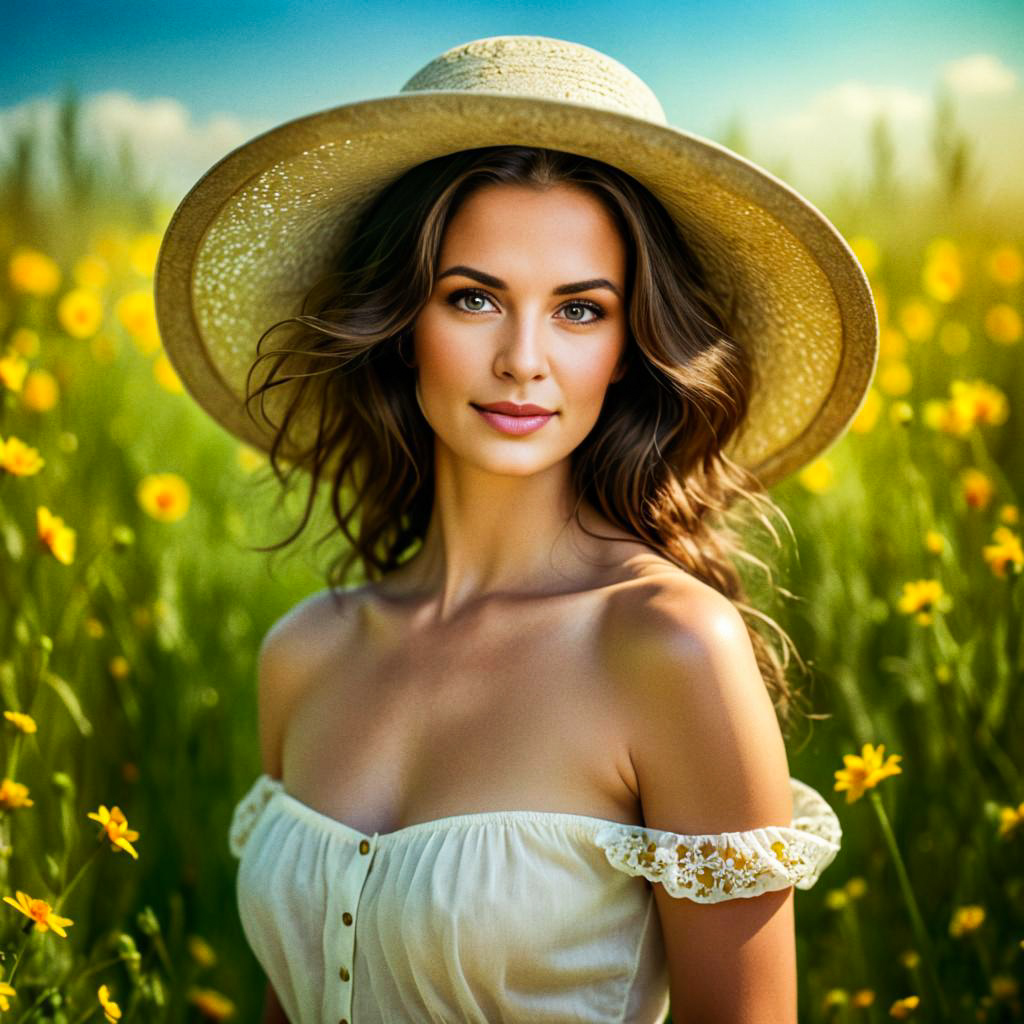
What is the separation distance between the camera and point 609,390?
5.55 ft

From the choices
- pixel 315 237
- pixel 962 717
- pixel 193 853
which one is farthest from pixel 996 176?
pixel 193 853

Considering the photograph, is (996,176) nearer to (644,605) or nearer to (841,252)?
(841,252)

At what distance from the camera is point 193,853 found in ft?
7.45

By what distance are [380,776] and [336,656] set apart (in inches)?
10.4

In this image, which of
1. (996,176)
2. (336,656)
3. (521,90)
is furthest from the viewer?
(996,176)

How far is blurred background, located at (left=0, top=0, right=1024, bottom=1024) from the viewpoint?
1854 millimetres

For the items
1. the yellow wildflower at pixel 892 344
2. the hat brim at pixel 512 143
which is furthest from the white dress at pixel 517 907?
the yellow wildflower at pixel 892 344

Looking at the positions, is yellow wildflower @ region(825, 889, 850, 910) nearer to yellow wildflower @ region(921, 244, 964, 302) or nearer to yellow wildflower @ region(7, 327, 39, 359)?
yellow wildflower @ region(921, 244, 964, 302)

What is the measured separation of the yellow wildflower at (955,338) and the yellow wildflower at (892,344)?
0.09 meters

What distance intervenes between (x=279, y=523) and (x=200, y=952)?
903 millimetres

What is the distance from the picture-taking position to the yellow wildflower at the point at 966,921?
1783 mm

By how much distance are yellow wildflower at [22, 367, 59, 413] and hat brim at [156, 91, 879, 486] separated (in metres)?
0.51

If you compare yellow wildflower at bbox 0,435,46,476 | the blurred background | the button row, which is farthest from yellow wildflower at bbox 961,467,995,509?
yellow wildflower at bbox 0,435,46,476

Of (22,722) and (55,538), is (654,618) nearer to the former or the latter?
(22,722)
